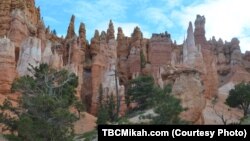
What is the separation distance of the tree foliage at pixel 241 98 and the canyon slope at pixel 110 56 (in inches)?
38.9

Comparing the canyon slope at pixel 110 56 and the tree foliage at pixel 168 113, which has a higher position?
the canyon slope at pixel 110 56

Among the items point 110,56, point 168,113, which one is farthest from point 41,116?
point 110,56

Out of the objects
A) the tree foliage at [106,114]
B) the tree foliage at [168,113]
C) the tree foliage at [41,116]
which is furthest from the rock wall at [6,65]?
the tree foliage at [168,113]

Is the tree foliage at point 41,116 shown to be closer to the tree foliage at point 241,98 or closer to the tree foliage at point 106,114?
the tree foliage at point 106,114

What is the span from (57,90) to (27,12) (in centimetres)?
3793

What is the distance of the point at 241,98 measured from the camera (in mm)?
56781

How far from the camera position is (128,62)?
79875 millimetres

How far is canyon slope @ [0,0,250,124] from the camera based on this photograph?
6056 centimetres

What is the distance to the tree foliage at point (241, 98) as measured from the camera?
5622 centimetres

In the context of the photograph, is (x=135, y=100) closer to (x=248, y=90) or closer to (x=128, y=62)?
(x=248, y=90)
